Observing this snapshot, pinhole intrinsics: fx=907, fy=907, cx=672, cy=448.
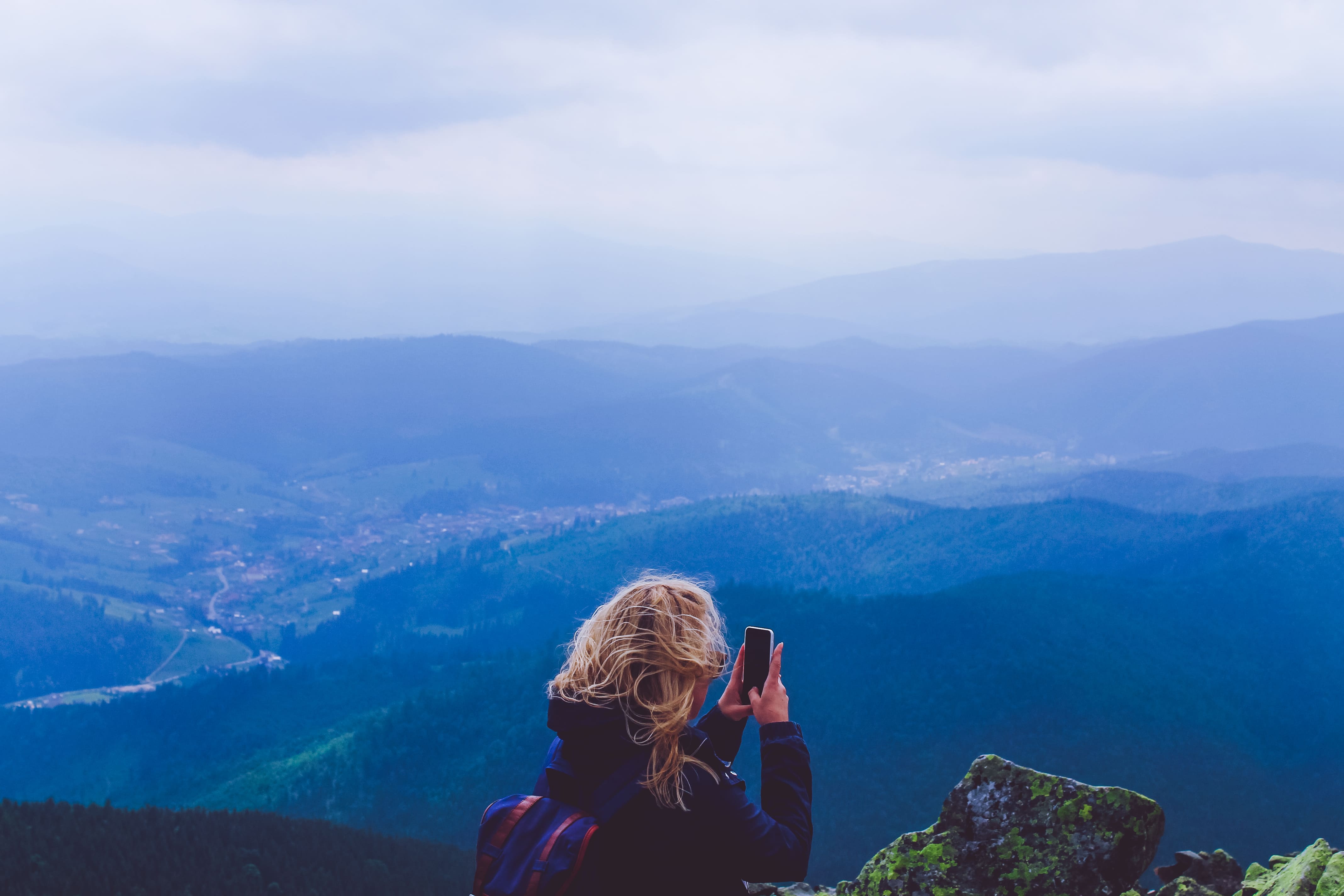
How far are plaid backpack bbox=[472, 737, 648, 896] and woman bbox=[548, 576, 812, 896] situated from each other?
2.7 inches

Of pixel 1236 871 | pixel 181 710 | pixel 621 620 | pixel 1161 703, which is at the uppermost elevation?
pixel 621 620

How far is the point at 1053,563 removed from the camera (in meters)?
131

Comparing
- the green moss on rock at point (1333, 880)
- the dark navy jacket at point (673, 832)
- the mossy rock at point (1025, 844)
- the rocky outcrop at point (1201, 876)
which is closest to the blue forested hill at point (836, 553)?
the rocky outcrop at point (1201, 876)

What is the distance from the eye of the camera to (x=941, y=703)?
74062 millimetres

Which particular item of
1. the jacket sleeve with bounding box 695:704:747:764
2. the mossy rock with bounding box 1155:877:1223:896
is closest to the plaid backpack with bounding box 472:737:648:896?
the jacket sleeve with bounding box 695:704:747:764

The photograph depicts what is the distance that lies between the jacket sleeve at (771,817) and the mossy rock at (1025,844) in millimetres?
6739

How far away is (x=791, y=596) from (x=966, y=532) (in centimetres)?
6464

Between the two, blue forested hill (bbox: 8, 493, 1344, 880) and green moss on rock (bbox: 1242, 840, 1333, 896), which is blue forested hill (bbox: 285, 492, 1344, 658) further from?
green moss on rock (bbox: 1242, 840, 1333, 896)

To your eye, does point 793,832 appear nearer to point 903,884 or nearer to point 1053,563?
point 903,884

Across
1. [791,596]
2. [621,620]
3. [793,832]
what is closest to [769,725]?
[793,832]

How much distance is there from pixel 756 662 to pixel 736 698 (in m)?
0.33

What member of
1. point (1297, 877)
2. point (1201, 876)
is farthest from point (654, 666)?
point (1201, 876)

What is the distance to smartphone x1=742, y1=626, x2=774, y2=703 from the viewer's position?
6.14 m

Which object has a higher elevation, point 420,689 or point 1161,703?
point 1161,703
